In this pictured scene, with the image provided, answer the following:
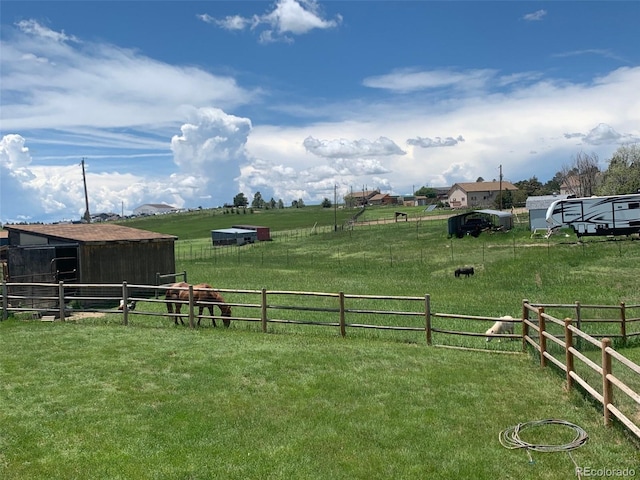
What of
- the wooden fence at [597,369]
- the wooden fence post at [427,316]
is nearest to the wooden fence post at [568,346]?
the wooden fence at [597,369]

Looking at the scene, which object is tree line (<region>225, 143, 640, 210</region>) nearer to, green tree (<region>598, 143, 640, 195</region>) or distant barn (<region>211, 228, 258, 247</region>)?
green tree (<region>598, 143, 640, 195</region>)

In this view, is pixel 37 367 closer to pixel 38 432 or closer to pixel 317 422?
pixel 38 432

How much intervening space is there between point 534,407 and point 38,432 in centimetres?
657

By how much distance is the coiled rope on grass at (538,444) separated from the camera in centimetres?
593

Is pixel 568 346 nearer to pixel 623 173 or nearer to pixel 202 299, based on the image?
pixel 202 299

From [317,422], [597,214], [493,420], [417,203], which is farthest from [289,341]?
[417,203]

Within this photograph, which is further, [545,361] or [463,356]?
[463,356]

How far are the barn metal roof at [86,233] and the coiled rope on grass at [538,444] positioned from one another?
19.9 m

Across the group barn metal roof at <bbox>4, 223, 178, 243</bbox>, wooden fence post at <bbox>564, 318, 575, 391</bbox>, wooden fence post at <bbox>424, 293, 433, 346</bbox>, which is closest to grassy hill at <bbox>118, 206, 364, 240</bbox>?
barn metal roof at <bbox>4, 223, 178, 243</bbox>

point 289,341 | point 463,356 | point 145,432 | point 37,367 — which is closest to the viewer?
point 145,432

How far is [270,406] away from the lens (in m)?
7.51

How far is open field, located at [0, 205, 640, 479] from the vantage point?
18.8 feet

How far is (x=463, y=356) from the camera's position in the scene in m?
10.4

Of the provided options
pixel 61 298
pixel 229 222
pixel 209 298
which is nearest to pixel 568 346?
pixel 209 298
